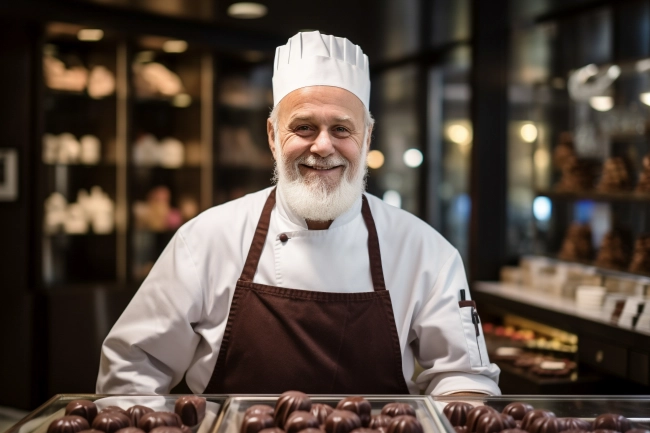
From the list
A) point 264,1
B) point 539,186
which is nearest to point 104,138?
point 264,1

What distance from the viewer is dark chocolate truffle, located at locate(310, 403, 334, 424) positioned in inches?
50.6

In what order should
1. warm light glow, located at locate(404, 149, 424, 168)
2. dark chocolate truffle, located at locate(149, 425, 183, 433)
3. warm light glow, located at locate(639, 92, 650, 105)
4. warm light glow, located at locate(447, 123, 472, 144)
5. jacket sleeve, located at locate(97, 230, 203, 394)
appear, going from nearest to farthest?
dark chocolate truffle, located at locate(149, 425, 183, 433) < jacket sleeve, located at locate(97, 230, 203, 394) < warm light glow, located at locate(639, 92, 650, 105) < warm light glow, located at locate(447, 123, 472, 144) < warm light glow, located at locate(404, 149, 424, 168)

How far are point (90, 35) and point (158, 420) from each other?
3.95 meters

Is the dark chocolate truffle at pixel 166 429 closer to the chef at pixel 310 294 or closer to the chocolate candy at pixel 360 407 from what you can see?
the chocolate candy at pixel 360 407

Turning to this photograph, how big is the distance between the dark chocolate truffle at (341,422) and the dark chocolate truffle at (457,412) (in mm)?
184

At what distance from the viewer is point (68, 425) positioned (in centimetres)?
124

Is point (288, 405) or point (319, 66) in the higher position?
point (319, 66)

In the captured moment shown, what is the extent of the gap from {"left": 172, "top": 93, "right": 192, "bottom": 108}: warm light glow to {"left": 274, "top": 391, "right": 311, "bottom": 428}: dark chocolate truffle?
13.7 ft

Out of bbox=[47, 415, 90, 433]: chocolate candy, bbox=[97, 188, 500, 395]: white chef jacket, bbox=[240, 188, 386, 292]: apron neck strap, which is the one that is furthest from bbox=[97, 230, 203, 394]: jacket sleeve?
bbox=[47, 415, 90, 433]: chocolate candy

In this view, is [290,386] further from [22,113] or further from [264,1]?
[22,113]

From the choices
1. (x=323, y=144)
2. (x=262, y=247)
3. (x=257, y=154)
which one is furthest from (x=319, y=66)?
(x=257, y=154)

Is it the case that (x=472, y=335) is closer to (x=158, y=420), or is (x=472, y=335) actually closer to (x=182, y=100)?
(x=158, y=420)

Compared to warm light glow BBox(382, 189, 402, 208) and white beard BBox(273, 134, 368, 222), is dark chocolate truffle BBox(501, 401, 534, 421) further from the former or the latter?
warm light glow BBox(382, 189, 402, 208)

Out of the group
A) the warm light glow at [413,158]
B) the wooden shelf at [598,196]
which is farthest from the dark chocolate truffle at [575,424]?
the warm light glow at [413,158]
